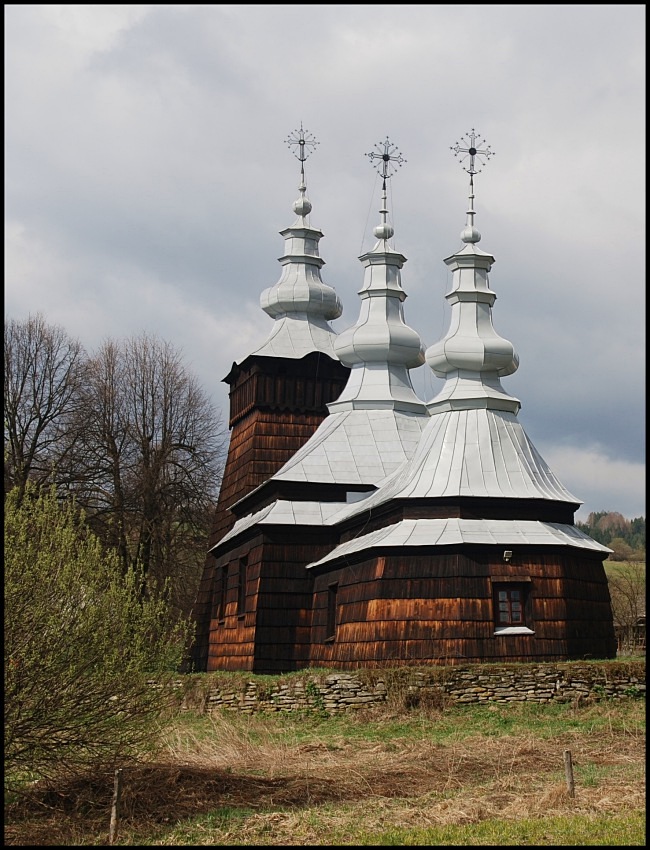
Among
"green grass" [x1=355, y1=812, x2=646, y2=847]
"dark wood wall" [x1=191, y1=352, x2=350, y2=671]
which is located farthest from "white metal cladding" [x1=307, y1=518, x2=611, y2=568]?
"green grass" [x1=355, y1=812, x2=646, y2=847]

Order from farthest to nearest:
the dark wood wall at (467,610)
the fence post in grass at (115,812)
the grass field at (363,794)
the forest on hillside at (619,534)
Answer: the forest on hillside at (619,534), the dark wood wall at (467,610), the grass field at (363,794), the fence post in grass at (115,812)

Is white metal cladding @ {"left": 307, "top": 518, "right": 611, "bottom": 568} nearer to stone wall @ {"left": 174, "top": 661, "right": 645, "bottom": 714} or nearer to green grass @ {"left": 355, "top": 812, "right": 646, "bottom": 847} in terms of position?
stone wall @ {"left": 174, "top": 661, "right": 645, "bottom": 714}

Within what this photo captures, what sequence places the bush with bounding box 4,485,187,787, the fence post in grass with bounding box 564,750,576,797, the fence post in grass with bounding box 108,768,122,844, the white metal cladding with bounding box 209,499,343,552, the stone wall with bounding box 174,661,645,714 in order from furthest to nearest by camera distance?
the white metal cladding with bounding box 209,499,343,552 < the stone wall with bounding box 174,661,645,714 < the fence post in grass with bounding box 564,750,576,797 < the bush with bounding box 4,485,187,787 < the fence post in grass with bounding box 108,768,122,844

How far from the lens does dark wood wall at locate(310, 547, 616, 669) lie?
2328cm

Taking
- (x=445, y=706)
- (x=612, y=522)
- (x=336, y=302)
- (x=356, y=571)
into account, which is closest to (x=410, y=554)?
(x=356, y=571)

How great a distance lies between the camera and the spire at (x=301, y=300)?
116 ft

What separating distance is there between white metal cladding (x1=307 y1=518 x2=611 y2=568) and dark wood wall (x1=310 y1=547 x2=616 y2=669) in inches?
8.7

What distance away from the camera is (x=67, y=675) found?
12.4 m

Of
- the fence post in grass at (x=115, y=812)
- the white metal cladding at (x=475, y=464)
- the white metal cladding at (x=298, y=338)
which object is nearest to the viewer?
the fence post in grass at (x=115, y=812)

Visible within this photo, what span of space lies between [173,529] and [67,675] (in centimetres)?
2957

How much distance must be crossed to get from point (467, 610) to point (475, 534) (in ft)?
5.47

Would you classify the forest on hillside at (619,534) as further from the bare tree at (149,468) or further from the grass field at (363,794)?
the grass field at (363,794)

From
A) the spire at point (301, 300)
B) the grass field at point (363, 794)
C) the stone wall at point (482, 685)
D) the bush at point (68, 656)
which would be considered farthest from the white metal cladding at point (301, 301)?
the bush at point (68, 656)

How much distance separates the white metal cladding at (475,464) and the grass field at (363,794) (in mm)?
6826
